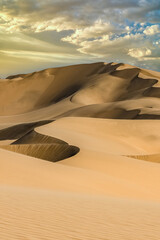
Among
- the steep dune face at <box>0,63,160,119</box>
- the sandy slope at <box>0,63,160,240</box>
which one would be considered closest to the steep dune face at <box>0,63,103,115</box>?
the steep dune face at <box>0,63,160,119</box>

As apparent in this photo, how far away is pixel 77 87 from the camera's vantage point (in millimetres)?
64562

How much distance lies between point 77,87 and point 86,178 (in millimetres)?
53136

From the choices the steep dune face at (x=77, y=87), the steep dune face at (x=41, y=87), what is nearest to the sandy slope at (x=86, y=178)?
the steep dune face at (x=77, y=87)

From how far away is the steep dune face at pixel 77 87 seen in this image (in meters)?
54.5

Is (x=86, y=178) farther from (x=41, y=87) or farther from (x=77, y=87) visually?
(x=41, y=87)

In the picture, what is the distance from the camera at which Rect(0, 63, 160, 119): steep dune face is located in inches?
2146

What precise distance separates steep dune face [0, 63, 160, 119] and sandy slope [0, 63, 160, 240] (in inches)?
280

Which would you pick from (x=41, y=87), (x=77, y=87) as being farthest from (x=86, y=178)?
(x=41, y=87)

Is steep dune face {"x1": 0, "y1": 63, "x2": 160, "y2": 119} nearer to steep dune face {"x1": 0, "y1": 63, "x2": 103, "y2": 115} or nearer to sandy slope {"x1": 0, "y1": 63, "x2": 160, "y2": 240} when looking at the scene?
steep dune face {"x1": 0, "y1": 63, "x2": 103, "y2": 115}

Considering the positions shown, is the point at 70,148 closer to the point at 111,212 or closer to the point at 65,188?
the point at 65,188

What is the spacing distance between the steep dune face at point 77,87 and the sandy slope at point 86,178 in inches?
280

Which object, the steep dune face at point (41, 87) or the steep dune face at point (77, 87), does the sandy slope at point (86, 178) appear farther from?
the steep dune face at point (41, 87)

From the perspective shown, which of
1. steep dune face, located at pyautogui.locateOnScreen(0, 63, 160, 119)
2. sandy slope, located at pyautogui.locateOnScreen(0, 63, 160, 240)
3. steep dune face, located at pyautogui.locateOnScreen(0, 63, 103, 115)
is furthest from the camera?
steep dune face, located at pyautogui.locateOnScreen(0, 63, 103, 115)

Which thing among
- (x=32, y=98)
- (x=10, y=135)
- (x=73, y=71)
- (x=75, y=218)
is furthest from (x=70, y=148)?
(x=73, y=71)
